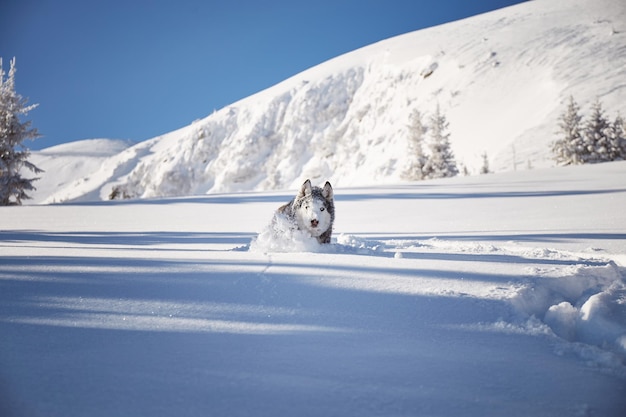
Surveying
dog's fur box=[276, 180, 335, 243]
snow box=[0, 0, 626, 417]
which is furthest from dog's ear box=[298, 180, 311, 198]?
snow box=[0, 0, 626, 417]

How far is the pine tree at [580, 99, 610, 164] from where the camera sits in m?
26.3

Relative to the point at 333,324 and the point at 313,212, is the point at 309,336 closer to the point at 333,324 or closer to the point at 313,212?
the point at 333,324

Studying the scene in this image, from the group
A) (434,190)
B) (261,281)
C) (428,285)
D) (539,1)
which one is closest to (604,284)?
(428,285)

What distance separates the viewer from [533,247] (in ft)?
16.4

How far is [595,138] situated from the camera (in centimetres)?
2669

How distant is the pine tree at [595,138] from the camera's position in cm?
2631

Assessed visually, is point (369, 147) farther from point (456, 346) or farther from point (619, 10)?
point (456, 346)

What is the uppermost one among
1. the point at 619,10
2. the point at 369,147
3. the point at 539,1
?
the point at 539,1

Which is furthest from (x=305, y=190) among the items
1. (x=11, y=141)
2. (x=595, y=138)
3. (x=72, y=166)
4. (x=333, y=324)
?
(x=72, y=166)

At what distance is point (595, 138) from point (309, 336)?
3396cm

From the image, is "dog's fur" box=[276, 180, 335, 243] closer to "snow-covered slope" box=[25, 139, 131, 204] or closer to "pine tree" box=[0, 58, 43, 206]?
"pine tree" box=[0, 58, 43, 206]

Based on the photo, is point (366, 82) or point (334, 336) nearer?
point (334, 336)

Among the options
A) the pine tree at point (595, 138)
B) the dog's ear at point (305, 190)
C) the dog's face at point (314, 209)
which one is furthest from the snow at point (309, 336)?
the pine tree at point (595, 138)

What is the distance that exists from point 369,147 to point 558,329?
161 feet
